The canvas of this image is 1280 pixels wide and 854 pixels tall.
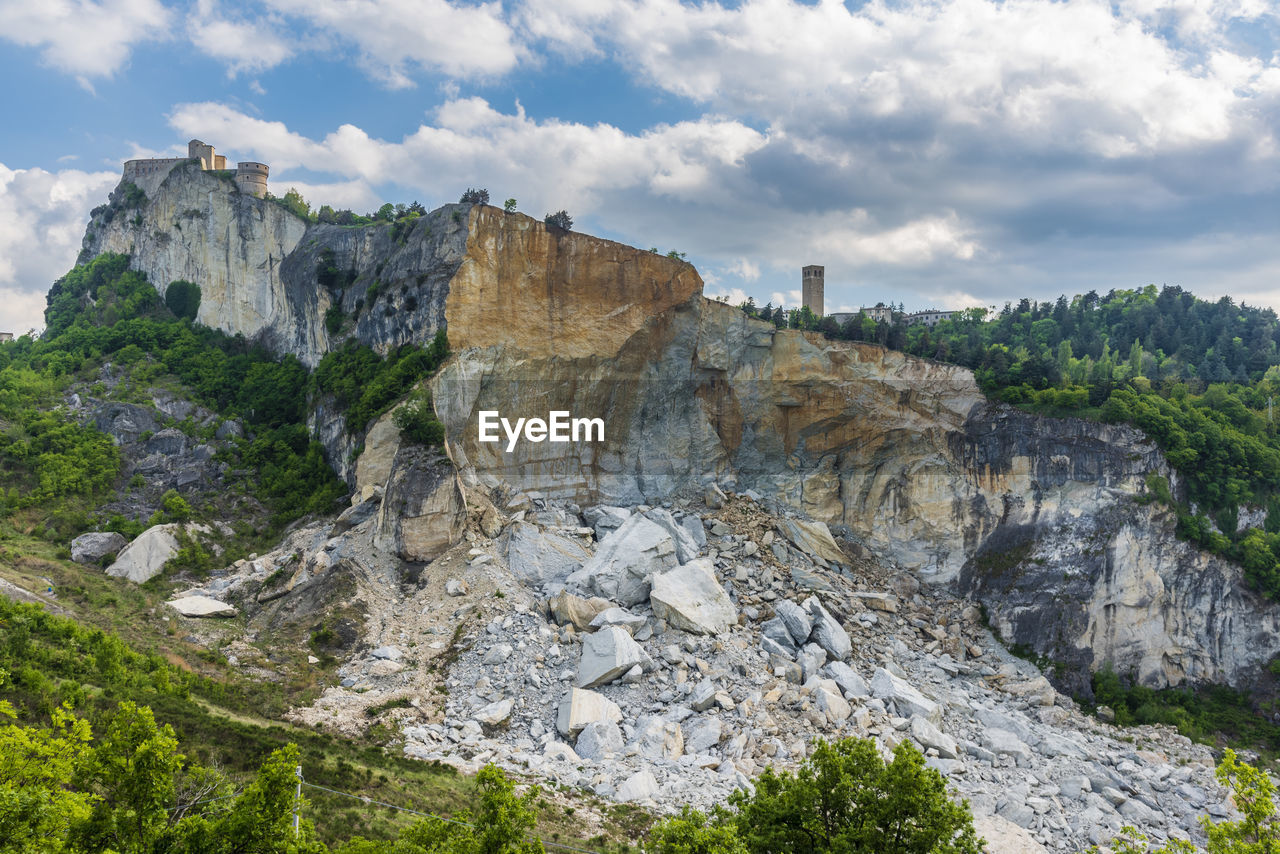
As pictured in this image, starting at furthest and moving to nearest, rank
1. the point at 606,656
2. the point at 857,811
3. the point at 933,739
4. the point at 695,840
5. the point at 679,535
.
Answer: the point at 679,535 < the point at 606,656 < the point at 933,739 < the point at 857,811 < the point at 695,840

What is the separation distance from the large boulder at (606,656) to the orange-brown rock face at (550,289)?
15786mm

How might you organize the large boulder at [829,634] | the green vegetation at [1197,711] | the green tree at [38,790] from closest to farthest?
1. the green tree at [38,790]
2. the large boulder at [829,634]
3. the green vegetation at [1197,711]

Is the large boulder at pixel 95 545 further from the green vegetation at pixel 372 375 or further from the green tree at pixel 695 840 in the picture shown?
the green tree at pixel 695 840

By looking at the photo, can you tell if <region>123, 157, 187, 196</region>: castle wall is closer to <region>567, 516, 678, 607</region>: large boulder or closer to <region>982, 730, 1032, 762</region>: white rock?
<region>567, 516, 678, 607</region>: large boulder

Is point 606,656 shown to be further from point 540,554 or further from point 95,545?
point 95,545

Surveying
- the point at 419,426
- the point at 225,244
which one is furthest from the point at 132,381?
the point at 419,426

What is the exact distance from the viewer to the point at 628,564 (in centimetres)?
3052

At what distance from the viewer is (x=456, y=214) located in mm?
36375

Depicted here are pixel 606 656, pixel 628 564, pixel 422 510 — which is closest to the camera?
pixel 606 656

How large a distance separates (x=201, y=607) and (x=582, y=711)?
55.0 feet

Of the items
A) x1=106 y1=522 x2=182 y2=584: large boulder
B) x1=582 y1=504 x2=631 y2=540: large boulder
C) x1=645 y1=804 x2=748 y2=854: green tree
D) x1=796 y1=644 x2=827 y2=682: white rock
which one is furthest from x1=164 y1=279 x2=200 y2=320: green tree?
x1=645 y1=804 x2=748 y2=854: green tree

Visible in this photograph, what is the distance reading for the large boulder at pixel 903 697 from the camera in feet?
86.6

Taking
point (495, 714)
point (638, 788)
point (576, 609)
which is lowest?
point (638, 788)

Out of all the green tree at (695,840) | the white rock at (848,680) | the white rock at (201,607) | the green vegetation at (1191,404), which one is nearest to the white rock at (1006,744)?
the white rock at (848,680)
